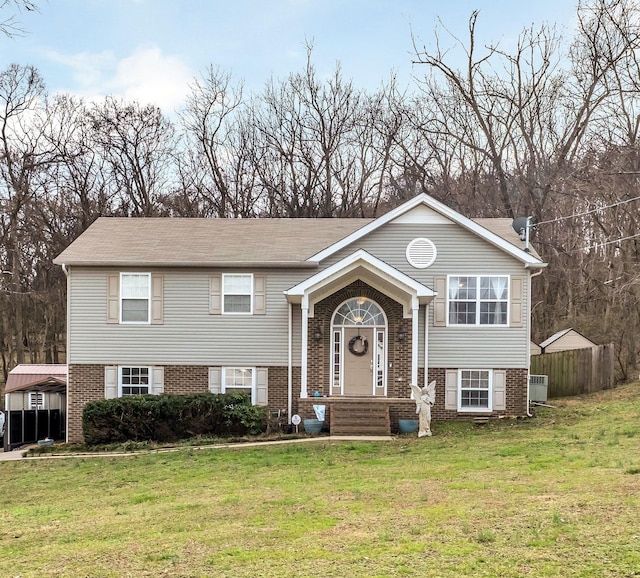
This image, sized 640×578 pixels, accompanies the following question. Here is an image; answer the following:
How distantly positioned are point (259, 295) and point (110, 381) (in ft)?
15.3

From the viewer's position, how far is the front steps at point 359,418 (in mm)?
16344

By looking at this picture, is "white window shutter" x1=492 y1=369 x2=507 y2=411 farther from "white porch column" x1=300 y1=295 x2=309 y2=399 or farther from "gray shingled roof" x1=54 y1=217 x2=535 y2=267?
"white porch column" x1=300 y1=295 x2=309 y2=399

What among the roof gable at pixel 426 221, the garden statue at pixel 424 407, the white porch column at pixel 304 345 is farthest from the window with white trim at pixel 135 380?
the garden statue at pixel 424 407

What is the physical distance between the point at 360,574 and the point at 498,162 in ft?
93.0

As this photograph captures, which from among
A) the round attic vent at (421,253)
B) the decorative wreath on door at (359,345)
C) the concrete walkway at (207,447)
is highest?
the round attic vent at (421,253)

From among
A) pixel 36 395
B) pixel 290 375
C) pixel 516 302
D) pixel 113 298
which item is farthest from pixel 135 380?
pixel 516 302

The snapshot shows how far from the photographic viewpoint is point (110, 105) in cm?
3622

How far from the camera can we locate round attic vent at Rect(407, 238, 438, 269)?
60.1 feet

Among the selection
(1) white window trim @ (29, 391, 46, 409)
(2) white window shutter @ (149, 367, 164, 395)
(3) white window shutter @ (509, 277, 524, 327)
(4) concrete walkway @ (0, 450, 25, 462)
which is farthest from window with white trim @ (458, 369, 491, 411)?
(1) white window trim @ (29, 391, 46, 409)

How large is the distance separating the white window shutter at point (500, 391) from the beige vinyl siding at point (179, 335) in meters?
5.47

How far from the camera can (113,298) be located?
18.4 m

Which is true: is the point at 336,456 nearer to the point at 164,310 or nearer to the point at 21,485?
the point at 21,485

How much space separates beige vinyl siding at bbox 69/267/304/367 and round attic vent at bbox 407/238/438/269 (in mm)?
3454

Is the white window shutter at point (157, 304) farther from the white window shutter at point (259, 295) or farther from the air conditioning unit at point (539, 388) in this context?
the air conditioning unit at point (539, 388)
